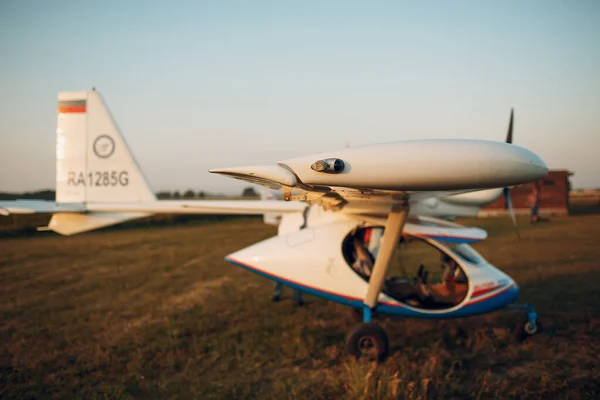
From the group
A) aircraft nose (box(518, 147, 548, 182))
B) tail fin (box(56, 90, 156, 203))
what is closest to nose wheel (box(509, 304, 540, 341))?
aircraft nose (box(518, 147, 548, 182))

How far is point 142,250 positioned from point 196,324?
31.7 ft

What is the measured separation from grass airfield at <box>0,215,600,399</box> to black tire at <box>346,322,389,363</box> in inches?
5.3

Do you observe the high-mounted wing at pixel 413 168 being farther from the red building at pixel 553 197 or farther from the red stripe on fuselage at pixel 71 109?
the red building at pixel 553 197

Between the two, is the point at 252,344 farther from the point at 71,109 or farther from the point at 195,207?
the point at 71,109

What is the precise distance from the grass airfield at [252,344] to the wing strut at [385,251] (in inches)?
31.1

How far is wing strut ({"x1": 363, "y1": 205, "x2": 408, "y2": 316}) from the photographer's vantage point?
4361mm

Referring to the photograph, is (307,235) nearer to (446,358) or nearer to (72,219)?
(446,358)

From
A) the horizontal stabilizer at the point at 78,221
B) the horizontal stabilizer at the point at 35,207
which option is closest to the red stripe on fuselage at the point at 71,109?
the horizontal stabilizer at the point at 35,207

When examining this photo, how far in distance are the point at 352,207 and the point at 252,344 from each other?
8.19 ft

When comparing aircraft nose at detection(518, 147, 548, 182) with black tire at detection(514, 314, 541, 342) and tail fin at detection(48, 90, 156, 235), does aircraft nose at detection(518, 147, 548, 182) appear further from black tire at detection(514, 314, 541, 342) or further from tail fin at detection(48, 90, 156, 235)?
tail fin at detection(48, 90, 156, 235)

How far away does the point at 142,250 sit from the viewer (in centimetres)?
1462

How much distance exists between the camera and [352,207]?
4.91 metres

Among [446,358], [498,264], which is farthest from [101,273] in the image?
[498,264]

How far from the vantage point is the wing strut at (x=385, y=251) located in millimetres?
4361
